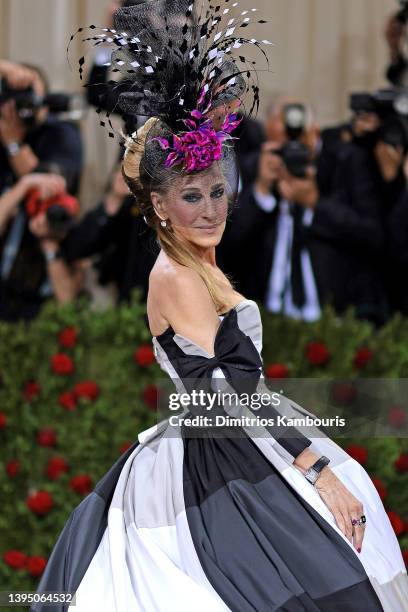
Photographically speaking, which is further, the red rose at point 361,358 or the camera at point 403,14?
the camera at point 403,14

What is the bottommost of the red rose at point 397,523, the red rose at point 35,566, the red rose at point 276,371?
the red rose at point 35,566

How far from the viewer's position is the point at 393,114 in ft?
12.4

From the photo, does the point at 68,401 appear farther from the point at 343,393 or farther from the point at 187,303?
the point at 187,303

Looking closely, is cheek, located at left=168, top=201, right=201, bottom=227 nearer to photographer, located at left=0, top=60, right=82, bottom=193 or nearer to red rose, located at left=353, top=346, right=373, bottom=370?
red rose, located at left=353, top=346, right=373, bottom=370

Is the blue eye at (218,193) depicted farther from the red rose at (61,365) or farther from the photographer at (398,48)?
the photographer at (398,48)

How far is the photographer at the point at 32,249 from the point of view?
3756 mm

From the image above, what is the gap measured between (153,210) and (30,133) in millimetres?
1918

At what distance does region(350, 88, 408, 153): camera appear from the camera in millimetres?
3773

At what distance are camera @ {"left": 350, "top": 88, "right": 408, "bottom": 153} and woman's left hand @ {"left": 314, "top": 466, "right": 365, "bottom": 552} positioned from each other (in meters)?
1.95

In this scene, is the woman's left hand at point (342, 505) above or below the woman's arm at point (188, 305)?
below

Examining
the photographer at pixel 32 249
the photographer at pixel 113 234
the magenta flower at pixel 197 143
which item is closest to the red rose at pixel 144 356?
the photographer at pixel 113 234

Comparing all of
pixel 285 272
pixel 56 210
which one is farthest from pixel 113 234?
pixel 285 272

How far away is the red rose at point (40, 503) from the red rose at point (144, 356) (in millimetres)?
487

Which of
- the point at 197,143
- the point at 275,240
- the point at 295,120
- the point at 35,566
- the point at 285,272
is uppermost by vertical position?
the point at 295,120
